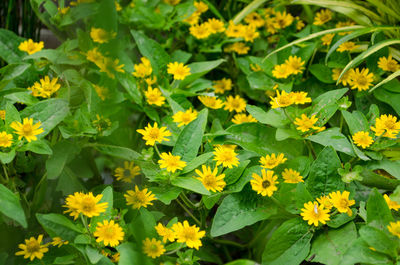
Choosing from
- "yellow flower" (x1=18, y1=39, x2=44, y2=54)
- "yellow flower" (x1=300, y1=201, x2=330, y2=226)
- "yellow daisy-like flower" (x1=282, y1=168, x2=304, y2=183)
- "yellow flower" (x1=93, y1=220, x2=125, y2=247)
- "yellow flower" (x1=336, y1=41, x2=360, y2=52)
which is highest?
"yellow flower" (x1=336, y1=41, x2=360, y2=52)

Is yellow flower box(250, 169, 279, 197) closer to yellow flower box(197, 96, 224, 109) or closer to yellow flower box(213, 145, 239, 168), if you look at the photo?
yellow flower box(213, 145, 239, 168)

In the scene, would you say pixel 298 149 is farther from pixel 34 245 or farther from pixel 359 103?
pixel 34 245

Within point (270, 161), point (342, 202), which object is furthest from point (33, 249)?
point (342, 202)

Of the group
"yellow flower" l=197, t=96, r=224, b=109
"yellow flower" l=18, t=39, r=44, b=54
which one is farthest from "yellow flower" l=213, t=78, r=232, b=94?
"yellow flower" l=18, t=39, r=44, b=54

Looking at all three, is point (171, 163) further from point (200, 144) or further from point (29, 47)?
point (29, 47)

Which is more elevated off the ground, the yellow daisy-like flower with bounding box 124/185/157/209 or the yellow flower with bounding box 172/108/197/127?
the yellow flower with bounding box 172/108/197/127

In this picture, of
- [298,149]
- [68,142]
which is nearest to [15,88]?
[68,142]
